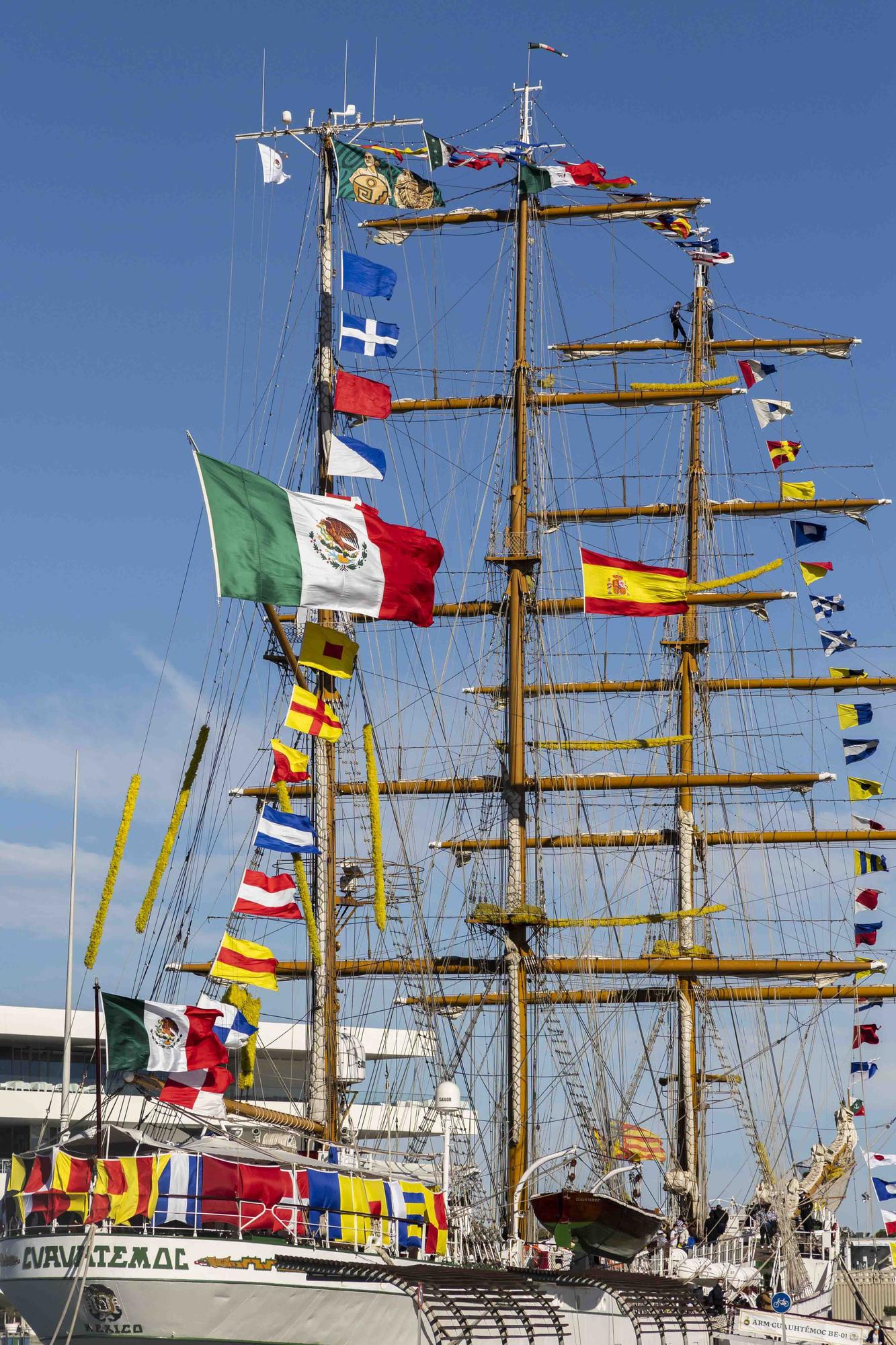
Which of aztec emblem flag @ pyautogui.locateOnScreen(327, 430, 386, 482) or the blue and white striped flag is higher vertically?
aztec emblem flag @ pyautogui.locateOnScreen(327, 430, 386, 482)

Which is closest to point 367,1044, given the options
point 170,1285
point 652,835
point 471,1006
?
point 652,835

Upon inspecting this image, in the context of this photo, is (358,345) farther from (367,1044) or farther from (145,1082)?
(367,1044)

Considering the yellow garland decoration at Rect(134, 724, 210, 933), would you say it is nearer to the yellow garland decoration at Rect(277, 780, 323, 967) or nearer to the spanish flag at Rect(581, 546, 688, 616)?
the yellow garland decoration at Rect(277, 780, 323, 967)

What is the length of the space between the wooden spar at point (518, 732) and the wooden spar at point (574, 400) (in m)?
1.10

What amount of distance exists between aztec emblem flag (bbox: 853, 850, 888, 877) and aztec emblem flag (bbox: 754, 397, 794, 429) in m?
15.6

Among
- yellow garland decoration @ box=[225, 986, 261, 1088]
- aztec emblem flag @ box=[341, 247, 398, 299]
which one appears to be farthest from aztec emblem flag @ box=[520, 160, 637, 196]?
yellow garland decoration @ box=[225, 986, 261, 1088]

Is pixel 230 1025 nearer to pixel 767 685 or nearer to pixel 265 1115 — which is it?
pixel 265 1115

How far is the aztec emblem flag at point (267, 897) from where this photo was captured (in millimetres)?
38875

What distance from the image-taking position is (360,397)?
1790 inches

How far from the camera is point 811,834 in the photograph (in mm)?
63688

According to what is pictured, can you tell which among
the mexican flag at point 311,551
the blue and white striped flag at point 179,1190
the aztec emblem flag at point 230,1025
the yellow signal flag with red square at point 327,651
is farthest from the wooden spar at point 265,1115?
the mexican flag at point 311,551

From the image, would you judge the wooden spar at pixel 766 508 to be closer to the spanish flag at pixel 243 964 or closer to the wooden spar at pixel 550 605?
the wooden spar at pixel 550 605

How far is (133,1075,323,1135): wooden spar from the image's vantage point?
34469 mm

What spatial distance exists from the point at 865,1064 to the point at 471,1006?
52.1ft
